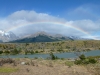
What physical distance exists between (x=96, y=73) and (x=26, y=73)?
6674mm

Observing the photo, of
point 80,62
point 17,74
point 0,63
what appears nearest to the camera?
point 17,74

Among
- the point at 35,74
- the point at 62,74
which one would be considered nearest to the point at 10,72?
the point at 35,74

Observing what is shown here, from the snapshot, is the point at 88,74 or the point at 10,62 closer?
the point at 88,74

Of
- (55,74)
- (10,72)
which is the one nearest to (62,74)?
(55,74)

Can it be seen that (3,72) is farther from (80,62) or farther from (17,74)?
(80,62)

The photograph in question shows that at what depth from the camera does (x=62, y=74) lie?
1780 centimetres

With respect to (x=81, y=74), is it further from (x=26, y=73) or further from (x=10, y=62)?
(x=10, y=62)

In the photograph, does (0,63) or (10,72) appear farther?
(0,63)

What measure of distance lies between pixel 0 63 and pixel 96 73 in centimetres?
1130

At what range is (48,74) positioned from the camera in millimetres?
17625

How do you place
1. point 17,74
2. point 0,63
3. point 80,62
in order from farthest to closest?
point 80,62
point 0,63
point 17,74

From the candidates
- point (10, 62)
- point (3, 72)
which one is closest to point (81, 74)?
point (3, 72)

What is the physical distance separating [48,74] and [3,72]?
4.43m

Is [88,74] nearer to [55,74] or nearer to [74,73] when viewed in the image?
[74,73]
